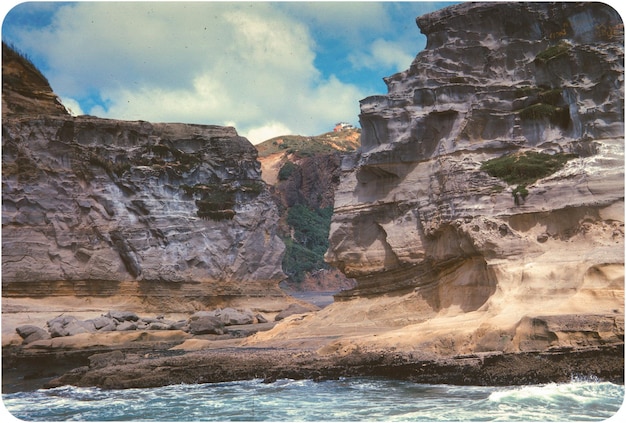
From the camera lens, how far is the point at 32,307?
33250mm

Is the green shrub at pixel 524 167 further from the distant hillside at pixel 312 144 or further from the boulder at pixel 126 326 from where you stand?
the distant hillside at pixel 312 144

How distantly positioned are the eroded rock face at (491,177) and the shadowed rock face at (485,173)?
0.04 m

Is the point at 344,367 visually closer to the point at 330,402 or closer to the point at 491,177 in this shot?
the point at 330,402

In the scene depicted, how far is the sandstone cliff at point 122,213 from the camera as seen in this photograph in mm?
35938

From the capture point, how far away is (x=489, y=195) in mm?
20422

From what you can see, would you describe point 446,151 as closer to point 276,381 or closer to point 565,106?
point 565,106

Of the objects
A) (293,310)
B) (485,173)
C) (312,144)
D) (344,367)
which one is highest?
(312,144)

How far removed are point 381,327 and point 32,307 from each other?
17894 mm

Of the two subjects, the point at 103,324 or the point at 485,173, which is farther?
the point at 103,324

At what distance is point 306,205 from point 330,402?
77.5 metres

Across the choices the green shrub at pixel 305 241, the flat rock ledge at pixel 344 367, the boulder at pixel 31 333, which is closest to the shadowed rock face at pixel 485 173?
the flat rock ledge at pixel 344 367

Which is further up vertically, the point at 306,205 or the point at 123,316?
the point at 306,205

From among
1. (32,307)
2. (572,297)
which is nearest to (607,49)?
(572,297)

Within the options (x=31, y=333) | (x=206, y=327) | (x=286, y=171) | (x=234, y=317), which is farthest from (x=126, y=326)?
(x=286, y=171)
